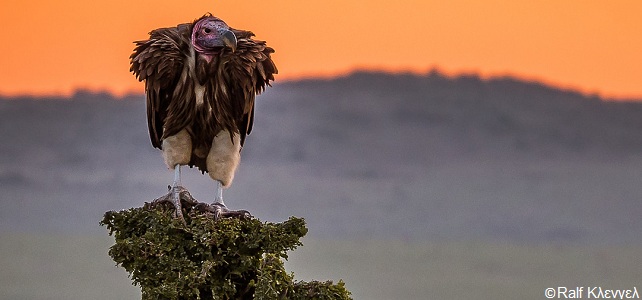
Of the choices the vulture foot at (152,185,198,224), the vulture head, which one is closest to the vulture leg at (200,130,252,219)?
the vulture foot at (152,185,198,224)

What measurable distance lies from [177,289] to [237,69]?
2.82 m

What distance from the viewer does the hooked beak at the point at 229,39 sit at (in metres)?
14.6

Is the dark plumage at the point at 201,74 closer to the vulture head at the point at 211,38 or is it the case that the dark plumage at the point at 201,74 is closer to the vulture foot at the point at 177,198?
the vulture head at the point at 211,38

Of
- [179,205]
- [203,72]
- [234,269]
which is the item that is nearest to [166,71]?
[203,72]

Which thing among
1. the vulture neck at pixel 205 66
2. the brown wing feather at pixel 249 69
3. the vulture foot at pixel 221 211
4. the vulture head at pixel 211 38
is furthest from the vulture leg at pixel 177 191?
the vulture head at pixel 211 38

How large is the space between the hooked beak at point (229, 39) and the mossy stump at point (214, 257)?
2049 millimetres

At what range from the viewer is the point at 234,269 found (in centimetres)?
1423

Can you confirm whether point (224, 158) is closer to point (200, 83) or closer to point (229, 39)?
point (200, 83)

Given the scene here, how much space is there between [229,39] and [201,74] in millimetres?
535

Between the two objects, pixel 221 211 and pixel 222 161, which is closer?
pixel 221 211

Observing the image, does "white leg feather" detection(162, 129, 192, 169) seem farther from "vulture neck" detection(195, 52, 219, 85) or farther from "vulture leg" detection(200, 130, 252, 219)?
"vulture neck" detection(195, 52, 219, 85)

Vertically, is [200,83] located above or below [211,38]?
below

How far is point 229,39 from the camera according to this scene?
14.7 meters

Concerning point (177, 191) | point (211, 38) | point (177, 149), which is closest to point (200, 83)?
point (211, 38)
